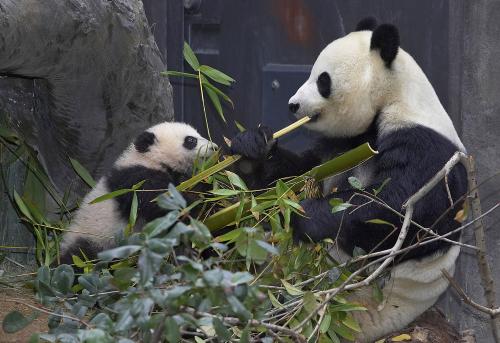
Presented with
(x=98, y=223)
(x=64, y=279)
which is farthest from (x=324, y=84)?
(x=64, y=279)

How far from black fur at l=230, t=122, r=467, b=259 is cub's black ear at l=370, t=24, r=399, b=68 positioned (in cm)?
38

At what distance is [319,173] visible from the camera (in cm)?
412

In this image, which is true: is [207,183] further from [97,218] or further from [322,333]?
[322,333]

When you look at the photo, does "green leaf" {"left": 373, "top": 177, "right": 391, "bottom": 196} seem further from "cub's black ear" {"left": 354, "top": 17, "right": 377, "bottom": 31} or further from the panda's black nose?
"cub's black ear" {"left": 354, "top": 17, "right": 377, "bottom": 31}

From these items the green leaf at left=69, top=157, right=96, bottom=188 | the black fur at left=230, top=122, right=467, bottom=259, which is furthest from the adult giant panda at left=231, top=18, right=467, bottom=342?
the green leaf at left=69, top=157, right=96, bottom=188

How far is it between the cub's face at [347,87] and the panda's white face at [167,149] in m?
0.74

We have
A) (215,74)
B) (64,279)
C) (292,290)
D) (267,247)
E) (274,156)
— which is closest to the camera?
(267,247)

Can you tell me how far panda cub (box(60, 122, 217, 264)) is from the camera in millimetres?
4555

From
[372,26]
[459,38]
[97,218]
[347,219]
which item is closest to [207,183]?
[97,218]

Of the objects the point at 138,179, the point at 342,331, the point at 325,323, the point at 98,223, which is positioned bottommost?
the point at 342,331

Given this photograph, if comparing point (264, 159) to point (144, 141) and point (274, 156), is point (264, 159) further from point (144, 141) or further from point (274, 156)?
point (144, 141)

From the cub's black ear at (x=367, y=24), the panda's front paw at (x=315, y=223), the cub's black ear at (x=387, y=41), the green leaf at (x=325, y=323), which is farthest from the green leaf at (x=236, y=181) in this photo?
the cub's black ear at (x=367, y=24)

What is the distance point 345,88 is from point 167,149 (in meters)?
1.09

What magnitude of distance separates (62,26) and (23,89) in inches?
36.0
